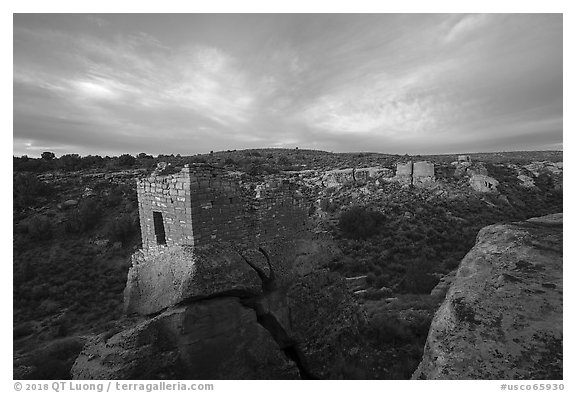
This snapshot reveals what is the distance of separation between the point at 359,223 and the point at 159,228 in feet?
44.0

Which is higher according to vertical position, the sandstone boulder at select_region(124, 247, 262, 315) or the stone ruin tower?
the stone ruin tower

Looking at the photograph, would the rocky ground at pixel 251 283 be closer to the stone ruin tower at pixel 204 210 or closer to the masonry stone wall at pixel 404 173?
the stone ruin tower at pixel 204 210

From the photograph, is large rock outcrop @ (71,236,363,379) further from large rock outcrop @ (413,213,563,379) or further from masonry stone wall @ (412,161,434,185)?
masonry stone wall @ (412,161,434,185)

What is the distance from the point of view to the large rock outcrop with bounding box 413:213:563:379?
5.91ft

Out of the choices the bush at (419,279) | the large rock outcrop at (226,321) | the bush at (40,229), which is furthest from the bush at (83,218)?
the bush at (419,279)

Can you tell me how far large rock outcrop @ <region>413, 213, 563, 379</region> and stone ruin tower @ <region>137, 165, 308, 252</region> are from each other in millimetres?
3137

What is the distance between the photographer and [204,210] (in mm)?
4254

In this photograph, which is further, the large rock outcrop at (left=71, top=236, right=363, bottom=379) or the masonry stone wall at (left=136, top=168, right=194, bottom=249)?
the masonry stone wall at (left=136, top=168, right=194, bottom=249)

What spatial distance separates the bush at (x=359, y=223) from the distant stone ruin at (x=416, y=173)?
6758mm

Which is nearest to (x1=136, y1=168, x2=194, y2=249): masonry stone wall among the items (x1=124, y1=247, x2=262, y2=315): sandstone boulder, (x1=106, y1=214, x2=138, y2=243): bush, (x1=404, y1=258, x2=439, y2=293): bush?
(x1=124, y1=247, x2=262, y2=315): sandstone boulder

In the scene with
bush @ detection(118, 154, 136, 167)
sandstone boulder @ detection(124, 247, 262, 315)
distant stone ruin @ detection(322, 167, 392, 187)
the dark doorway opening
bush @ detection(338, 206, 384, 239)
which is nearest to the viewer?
sandstone boulder @ detection(124, 247, 262, 315)

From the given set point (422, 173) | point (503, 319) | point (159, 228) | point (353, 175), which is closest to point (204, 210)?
point (159, 228)

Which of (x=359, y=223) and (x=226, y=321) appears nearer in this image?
(x=226, y=321)

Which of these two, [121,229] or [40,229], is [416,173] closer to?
[121,229]
